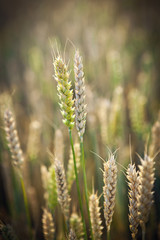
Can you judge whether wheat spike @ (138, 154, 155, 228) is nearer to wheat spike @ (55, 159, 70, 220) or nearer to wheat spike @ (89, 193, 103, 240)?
wheat spike @ (89, 193, 103, 240)

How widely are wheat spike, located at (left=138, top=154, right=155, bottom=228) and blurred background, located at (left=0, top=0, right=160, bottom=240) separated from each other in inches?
2.9

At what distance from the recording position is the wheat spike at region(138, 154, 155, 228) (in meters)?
0.70

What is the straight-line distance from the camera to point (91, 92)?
56.3 inches

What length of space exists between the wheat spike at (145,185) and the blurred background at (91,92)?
7 centimetres

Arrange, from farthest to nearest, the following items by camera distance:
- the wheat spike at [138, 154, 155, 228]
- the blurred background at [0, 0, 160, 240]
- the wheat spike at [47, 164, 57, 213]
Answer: the blurred background at [0, 0, 160, 240] < the wheat spike at [47, 164, 57, 213] < the wheat spike at [138, 154, 155, 228]

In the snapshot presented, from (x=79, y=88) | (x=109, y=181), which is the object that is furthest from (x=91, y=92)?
(x=109, y=181)

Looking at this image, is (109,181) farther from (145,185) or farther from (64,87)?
(64,87)

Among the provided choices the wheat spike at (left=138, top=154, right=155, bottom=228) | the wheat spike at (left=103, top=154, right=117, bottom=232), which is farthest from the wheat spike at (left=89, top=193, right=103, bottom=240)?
the wheat spike at (left=138, top=154, right=155, bottom=228)

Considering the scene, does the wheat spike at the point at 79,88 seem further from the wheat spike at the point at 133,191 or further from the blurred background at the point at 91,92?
the wheat spike at the point at 133,191

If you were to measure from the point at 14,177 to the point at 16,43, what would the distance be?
416cm

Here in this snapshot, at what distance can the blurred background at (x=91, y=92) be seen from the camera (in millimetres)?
1469

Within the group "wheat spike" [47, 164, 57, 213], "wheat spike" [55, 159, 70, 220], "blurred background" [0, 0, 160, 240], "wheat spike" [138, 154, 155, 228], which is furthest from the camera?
"blurred background" [0, 0, 160, 240]

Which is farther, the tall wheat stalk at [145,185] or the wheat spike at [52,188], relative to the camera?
the wheat spike at [52,188]

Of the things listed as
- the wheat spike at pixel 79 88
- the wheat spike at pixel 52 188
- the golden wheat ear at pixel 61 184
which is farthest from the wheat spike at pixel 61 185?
the wheat spike at pixel 79 88
